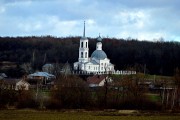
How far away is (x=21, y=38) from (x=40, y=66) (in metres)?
39.1

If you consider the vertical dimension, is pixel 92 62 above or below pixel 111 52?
below

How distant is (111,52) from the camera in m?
154

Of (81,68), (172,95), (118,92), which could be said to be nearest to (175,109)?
(172,95)

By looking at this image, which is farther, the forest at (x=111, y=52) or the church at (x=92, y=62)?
the forest at (x=111, y=52)

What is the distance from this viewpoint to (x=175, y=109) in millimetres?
49688

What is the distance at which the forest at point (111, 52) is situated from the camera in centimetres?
13800

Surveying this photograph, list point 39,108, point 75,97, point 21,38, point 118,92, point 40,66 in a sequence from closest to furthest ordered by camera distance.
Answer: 1. point 39,108
2. point 75,97
3. point 118,92
4. point 40,66
5. point 21,38

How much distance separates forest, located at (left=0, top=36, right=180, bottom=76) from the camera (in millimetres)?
138000

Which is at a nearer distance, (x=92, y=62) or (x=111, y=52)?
(x=92, y=62)

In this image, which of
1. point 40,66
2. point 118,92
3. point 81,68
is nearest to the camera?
point 118,92

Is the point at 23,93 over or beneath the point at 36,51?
beneath

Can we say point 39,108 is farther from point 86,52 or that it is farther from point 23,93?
point 86,52

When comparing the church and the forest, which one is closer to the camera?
the church

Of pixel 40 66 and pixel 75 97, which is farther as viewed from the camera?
pixel 40 66
